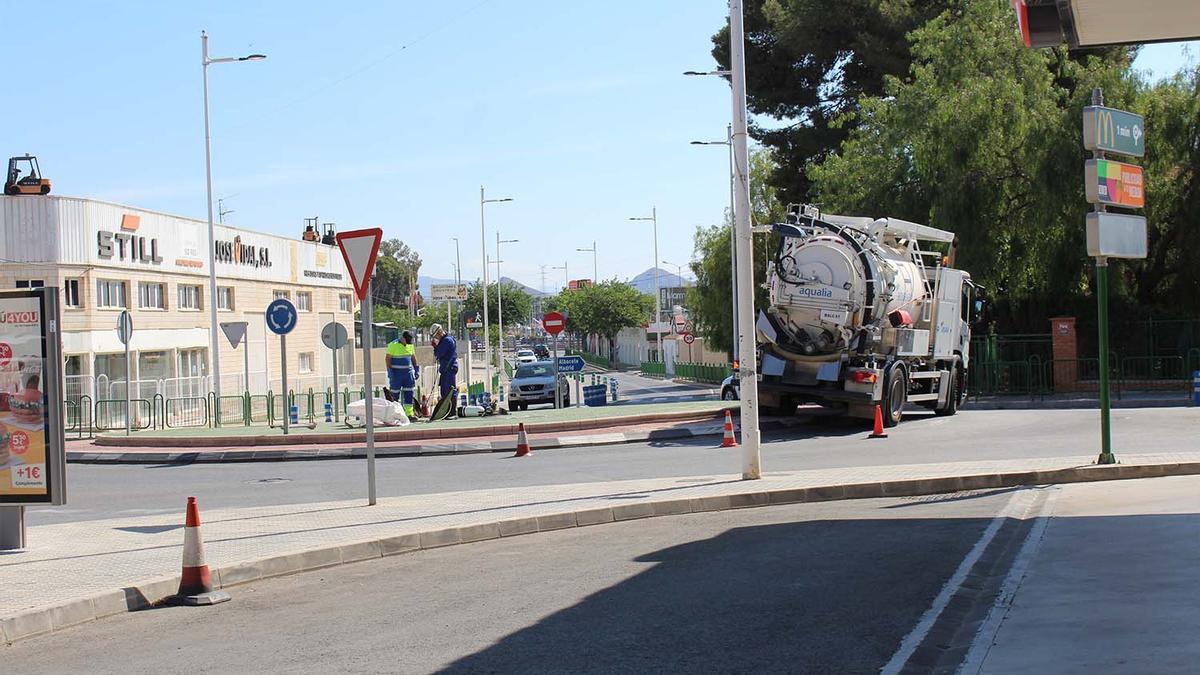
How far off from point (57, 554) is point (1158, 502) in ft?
34.6

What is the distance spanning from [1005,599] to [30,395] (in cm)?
816

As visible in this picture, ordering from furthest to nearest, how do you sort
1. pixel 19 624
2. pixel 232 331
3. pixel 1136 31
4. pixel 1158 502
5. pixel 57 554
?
pixel 232 331 < pixel 1136 31 < pixel 1158 502 < pixel 57 554 < pixel 19 624

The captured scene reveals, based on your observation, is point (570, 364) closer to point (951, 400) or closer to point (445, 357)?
point (445, 357)

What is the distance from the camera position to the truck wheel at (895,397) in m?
23.0

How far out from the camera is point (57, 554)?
10.8m

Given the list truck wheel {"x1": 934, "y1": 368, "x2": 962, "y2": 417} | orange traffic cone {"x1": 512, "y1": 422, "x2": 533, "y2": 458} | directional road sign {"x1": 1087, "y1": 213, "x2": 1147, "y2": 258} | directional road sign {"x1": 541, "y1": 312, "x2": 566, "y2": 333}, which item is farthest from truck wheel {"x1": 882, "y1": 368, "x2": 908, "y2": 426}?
directional road sign {"x1": 541, "y1": 312, "x2": 566, "y2": 333}

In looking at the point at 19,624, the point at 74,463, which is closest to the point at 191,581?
the point at 19,624

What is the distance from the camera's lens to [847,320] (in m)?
22.2

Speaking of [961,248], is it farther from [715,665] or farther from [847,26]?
[715,665]

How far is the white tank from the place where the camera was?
73.3 feet

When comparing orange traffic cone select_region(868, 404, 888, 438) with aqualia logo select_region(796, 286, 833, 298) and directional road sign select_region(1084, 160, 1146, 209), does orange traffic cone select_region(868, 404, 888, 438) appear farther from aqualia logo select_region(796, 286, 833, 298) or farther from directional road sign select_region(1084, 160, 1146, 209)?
directional road sign select_region(1084, 160, 1146, 209)

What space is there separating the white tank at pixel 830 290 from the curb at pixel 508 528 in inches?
306

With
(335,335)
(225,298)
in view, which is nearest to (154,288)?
(225,298)

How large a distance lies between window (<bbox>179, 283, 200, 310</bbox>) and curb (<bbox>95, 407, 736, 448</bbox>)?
2062cm
